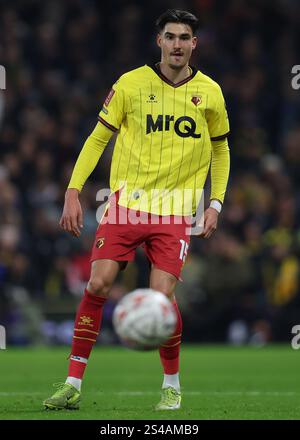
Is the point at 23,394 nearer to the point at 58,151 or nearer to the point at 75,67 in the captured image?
the point at 58,151

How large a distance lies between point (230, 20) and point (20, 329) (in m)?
6.73

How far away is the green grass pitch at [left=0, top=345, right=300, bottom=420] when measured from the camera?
722 centimetres

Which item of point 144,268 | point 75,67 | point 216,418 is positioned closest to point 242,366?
point 144,268

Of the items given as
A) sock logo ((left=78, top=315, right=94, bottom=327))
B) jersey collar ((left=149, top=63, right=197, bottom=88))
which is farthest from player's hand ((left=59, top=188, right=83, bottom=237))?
jersey collar ((left=149, top=63, right=197, bottom=88))

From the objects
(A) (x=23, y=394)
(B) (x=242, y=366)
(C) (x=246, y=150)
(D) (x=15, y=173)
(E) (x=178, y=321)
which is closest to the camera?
(E) (x=178, y=321)

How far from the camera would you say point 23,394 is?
8.53 m

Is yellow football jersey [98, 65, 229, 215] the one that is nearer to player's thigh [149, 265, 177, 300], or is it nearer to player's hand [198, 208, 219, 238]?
player's hand [198, 208, 219, 238]

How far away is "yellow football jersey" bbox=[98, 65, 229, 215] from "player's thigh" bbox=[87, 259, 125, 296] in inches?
16.5

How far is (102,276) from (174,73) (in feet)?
4.62

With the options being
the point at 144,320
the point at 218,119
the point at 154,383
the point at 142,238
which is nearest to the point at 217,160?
the point at 218,119

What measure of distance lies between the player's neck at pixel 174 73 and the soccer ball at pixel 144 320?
1.57 m

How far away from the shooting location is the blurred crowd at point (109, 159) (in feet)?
50.2

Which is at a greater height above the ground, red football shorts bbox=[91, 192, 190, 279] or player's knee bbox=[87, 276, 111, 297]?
Result: red football shorts bbox=[91, 192, 190, 279]

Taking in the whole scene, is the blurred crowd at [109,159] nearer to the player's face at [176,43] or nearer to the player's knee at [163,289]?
the player's knee at [163,289]
